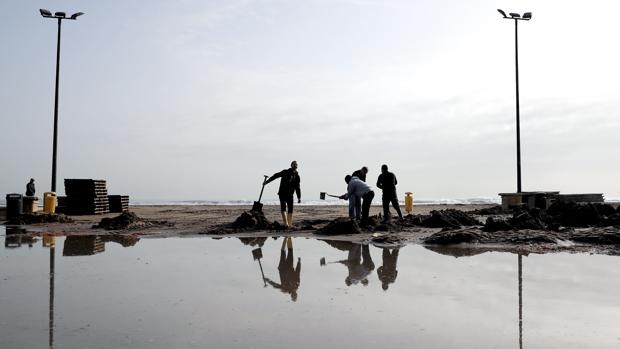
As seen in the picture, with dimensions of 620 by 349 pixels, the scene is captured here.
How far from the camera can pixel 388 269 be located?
8.86 m

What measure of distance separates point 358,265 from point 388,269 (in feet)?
2.10

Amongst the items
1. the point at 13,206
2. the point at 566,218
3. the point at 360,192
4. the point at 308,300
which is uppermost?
the point at 360,192

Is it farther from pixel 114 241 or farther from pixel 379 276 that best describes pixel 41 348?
pixel 114 241

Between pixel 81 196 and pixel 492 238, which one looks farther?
pixel 81 196

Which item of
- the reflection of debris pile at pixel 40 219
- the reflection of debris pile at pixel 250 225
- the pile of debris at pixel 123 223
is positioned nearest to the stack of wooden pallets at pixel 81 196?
the reflection of debris pile at pixel 40 219

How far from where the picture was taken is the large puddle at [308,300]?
15.8 ft

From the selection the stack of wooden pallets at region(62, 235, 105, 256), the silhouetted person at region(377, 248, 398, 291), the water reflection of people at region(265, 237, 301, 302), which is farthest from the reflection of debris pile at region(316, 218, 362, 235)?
the stack of wooden pallets at region(62, 235, 105, 256)

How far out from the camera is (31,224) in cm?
2055

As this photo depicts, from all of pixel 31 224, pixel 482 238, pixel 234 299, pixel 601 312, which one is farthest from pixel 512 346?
pixel 31 224

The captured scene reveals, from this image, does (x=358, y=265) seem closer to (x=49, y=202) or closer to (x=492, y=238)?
(x=492, y=238)

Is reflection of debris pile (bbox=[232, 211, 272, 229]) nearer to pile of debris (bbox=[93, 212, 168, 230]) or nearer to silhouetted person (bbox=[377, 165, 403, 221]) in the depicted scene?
pile of debris (bbox=[93, 212, 168, 230])

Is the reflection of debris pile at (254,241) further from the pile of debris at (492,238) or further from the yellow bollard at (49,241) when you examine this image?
the yellow bollard at (49,241)

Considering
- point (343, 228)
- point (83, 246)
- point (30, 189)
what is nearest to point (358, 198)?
point (343, 228)

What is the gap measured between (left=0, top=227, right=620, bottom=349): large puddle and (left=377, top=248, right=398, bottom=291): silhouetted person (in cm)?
3
